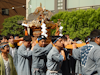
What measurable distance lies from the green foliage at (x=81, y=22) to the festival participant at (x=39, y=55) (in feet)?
13.4

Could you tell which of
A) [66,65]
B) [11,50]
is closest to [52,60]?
[66,65]

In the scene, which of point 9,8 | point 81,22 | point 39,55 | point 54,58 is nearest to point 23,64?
point 39,55

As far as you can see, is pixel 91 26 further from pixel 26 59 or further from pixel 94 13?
pixel 26 59

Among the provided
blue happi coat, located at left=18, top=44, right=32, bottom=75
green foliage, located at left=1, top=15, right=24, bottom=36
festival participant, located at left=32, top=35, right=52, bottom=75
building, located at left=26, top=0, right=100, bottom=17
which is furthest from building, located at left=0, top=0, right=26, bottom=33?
festival participant, located at left=32, top=35, right=52, bottom=75

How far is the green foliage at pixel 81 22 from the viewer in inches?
321

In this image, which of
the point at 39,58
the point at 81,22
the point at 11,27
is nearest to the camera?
the point at 39,58

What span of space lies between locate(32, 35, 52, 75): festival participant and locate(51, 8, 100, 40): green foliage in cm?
409

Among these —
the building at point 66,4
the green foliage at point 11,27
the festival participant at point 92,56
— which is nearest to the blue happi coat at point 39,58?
the festival participant at point 92,56

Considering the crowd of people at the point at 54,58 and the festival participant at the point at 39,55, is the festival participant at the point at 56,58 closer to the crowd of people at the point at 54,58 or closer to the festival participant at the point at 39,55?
the crowd of people at the point at 54,58

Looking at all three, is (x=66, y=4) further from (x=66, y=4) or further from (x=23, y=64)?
(x=23, y=64)

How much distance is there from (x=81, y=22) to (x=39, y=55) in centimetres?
469

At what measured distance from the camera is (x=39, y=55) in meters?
4.59

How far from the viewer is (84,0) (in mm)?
11859

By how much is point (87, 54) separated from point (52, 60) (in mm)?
941
